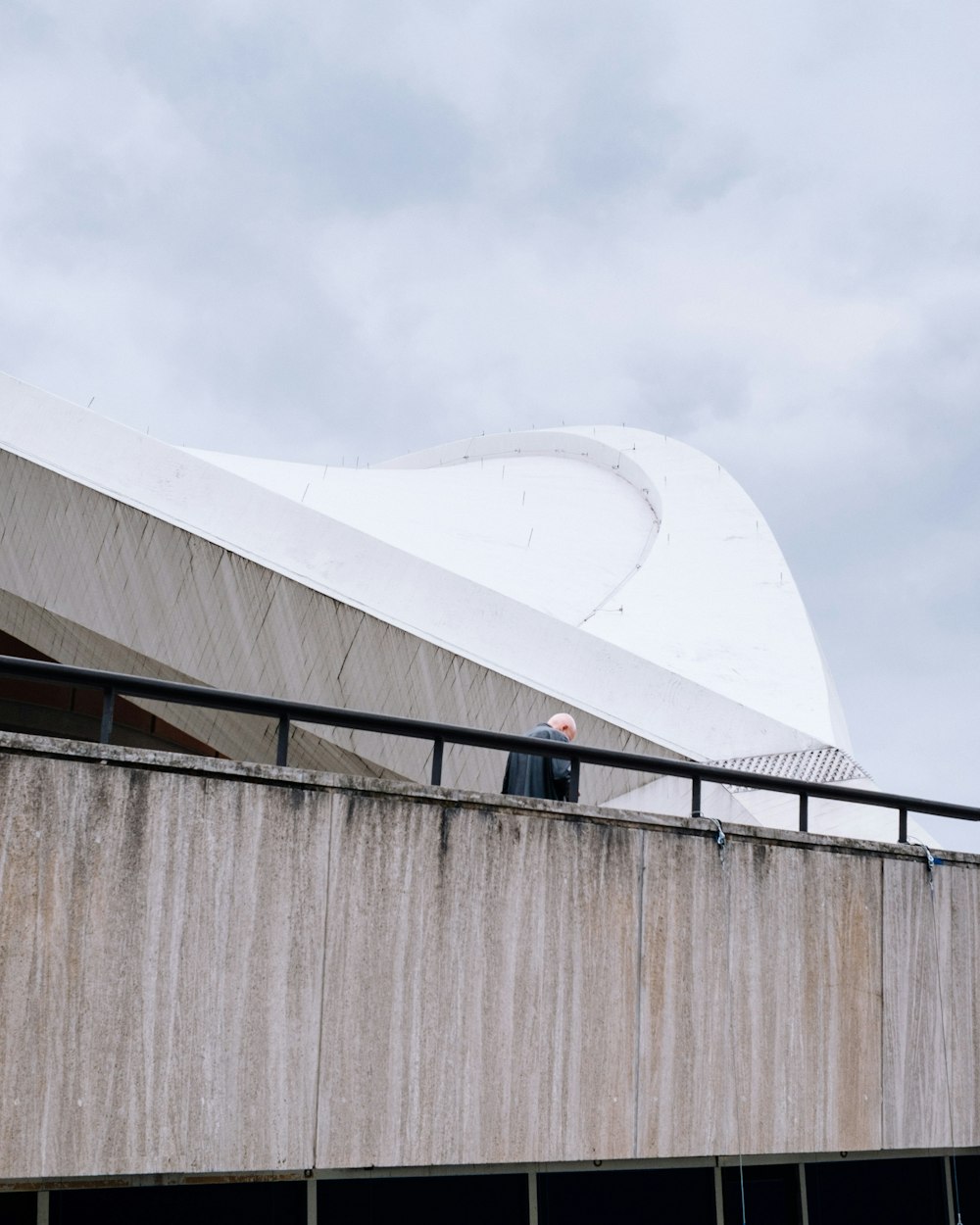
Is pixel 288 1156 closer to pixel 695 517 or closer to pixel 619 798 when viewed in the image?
pixel 619 798

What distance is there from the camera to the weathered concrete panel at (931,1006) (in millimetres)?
6379

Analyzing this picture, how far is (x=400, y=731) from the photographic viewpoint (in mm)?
5383

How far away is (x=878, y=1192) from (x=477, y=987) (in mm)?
3042

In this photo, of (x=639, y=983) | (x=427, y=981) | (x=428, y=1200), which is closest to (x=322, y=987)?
(x=427, y=981)

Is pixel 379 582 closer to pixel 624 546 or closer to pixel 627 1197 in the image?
pixel 627 1197

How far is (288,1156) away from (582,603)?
355 inches

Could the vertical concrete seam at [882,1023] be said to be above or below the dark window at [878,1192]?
above

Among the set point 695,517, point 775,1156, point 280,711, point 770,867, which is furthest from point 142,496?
point 695,517

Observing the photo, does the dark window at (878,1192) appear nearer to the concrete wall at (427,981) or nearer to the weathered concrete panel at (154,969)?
the concrete wall at (427,981)

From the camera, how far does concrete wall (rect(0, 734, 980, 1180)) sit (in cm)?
453

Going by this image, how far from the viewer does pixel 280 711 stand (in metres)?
5.11

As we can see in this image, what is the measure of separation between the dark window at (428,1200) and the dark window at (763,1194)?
1.17m

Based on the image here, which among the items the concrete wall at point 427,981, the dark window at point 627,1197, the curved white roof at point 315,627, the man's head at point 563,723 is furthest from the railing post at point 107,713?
the curved white roof at point 315,627

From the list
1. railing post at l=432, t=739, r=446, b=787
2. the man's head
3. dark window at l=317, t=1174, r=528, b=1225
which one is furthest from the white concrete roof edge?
dark window at l=317, t=1174, r=528, b=1225
